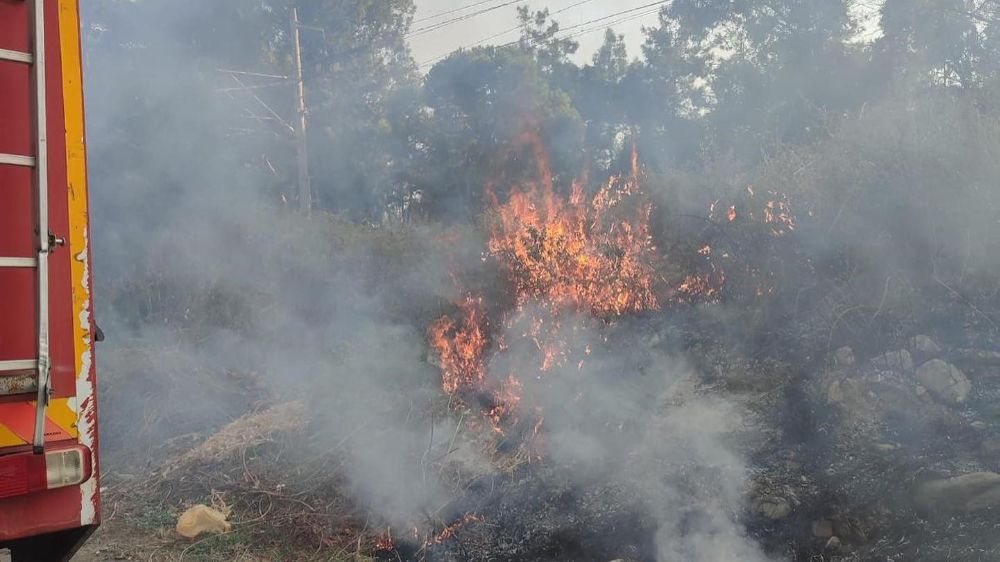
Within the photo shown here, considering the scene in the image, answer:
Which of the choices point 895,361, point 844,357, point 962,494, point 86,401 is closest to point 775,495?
point 962,494

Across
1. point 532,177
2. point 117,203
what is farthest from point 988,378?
point 117,203

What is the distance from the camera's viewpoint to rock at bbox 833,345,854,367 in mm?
5969

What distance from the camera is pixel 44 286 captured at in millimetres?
2096

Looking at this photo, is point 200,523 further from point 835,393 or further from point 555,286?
point 835,393

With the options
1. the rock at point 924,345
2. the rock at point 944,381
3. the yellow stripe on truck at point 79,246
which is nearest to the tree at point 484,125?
the rock at point 924,345

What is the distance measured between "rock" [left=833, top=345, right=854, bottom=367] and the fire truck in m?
5.80

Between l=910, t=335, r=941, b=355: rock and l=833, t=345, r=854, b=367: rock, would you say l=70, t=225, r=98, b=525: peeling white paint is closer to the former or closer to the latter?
l=833, t=345, r=854, b=367: rock

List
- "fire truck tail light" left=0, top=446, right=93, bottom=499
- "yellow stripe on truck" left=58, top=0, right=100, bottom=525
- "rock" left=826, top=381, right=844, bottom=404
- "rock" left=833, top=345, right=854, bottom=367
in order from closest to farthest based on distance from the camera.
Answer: "fire truck tail light" left=0, top=446, right=93, bottom=499
"yellow stripe on truck" left=58, top=0, right=100, bottom=525
"rock" left=826, top=381, right=844, bottom=404
"rock" left=833, top=345, right=854, bottom=367

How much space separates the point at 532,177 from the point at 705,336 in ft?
39.9

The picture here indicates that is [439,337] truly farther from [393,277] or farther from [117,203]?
[117,203]

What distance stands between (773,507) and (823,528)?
34 centimetres

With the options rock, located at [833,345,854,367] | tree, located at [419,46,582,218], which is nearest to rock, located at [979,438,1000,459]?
rock, located at [833,345,854,367]

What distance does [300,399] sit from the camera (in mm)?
8156

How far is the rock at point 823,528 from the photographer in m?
4.56
